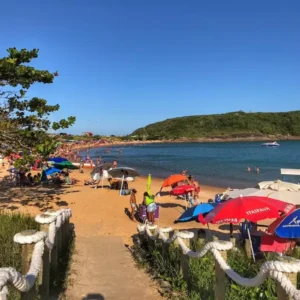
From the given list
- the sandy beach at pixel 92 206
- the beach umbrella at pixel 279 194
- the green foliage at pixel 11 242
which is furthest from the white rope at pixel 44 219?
the beach umbrella at pixel 279 194

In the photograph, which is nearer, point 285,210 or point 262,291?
point 262,291

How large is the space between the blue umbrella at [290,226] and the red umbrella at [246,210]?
2.65ft

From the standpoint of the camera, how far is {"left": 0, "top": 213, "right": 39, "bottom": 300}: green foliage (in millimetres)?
4702

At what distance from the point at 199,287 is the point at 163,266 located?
1.21m

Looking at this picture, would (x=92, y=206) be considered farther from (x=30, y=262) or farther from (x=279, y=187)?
(x=30, y=262)

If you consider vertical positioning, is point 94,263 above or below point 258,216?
below

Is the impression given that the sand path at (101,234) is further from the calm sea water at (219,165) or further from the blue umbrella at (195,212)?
the calm sea water at (219,165)

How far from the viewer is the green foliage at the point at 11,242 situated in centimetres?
470

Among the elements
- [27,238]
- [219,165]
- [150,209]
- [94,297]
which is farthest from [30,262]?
[219,165]

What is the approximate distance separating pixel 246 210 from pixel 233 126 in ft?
536

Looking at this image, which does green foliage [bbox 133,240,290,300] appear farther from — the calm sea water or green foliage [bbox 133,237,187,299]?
the calm sea water

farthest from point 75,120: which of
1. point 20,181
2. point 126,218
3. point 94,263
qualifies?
point 20,181

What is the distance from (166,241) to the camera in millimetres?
5906

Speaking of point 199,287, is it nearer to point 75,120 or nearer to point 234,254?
point 234,254
